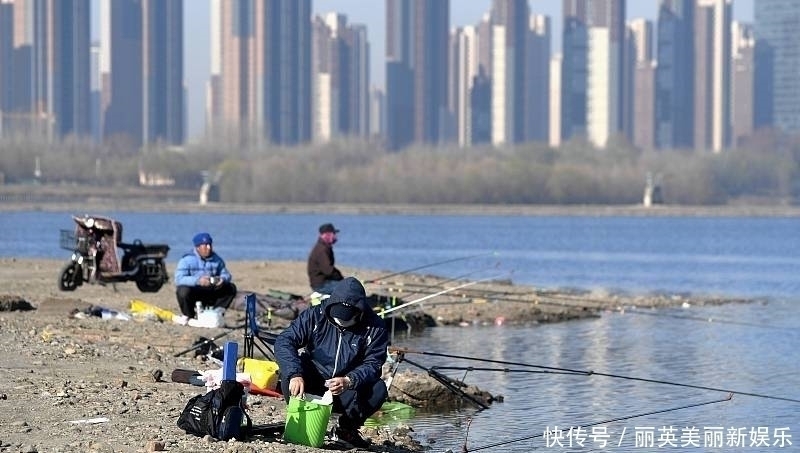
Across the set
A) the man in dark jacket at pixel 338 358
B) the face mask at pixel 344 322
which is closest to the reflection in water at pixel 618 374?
the man in dark jacket at pixel 338 358

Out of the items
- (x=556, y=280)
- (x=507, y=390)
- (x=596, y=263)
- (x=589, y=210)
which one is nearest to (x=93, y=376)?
(x=507, y=390)

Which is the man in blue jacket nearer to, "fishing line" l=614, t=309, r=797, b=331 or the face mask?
the face mask

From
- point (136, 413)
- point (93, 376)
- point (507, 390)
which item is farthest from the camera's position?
point (507, 390)

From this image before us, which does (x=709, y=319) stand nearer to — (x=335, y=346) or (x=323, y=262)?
(x=323, y=262)

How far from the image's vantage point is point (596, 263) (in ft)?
176

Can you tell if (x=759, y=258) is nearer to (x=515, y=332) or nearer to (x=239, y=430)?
(x=515, y=332)

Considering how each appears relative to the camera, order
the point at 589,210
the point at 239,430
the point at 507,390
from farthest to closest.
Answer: the point at 589,210 → the point at 507,390 → the point at 239,430

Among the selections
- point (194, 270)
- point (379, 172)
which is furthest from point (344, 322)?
point (379, 172)

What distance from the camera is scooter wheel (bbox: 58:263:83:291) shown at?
76.8 feet

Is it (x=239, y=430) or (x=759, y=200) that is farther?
(x=759, y=200)

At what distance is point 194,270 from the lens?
18.3m

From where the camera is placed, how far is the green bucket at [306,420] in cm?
1097

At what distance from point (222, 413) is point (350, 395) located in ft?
2.64

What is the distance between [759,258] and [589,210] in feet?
298
